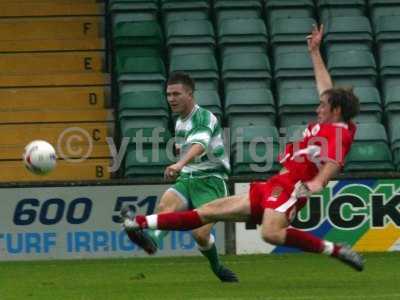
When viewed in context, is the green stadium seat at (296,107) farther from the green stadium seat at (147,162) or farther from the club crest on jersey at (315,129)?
the club crest on jersey at (315,129)

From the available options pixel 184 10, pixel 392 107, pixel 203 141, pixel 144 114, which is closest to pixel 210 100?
pixel 144 114

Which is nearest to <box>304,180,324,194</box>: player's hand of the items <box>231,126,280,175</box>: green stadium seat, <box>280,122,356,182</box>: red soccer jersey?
<box>280,122,356,182</box>: red soccer jersey

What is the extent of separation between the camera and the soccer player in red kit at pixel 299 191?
31.9 ft

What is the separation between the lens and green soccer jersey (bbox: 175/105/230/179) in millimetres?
11180

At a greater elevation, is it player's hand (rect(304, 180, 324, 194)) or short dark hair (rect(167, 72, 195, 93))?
short dark hair (rect(167, 72, 195, 93))

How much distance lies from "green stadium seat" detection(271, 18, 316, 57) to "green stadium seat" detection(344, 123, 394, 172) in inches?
74.2

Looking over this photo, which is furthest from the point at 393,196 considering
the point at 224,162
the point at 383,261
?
the point at 224,162

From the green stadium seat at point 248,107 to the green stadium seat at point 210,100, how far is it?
14cm

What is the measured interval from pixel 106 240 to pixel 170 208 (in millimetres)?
3748

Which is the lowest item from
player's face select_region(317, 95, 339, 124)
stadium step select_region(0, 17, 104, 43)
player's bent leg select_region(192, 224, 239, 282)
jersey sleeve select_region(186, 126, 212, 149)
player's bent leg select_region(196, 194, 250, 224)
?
player's bent leg select_region(192, 224, 239, 282)

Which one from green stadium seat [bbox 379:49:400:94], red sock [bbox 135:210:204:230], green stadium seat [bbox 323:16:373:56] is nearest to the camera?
red sock [bbox 135:210:204:230]

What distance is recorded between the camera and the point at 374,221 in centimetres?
1523

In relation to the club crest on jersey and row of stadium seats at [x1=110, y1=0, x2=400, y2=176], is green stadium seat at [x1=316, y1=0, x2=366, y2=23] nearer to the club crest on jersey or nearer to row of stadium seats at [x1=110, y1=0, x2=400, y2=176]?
row of stadium seats at [x1=110, y1=0, x2=400, y2=176]

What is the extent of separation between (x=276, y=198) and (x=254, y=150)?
6.14 metres
